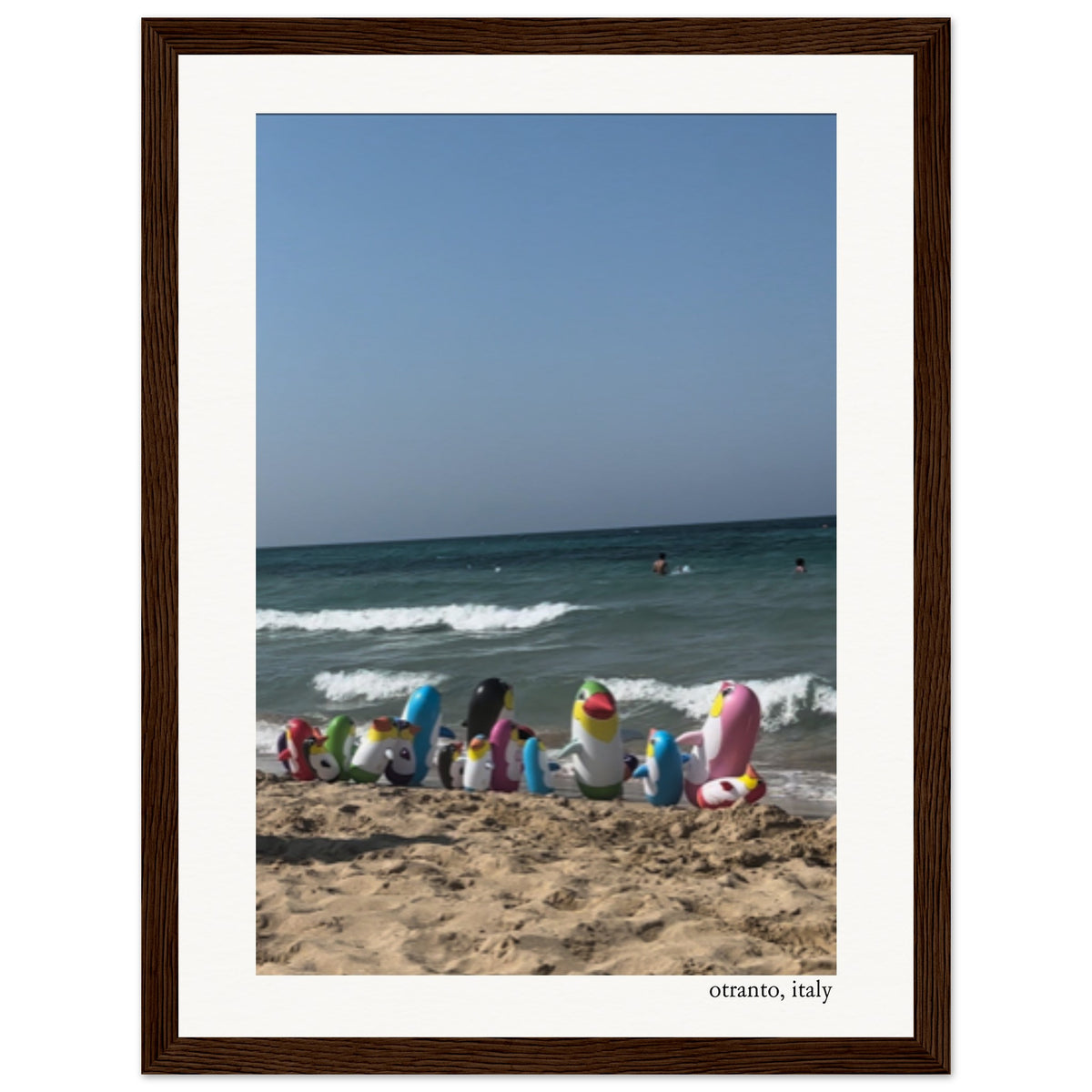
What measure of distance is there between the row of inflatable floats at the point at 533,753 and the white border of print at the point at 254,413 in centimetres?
164

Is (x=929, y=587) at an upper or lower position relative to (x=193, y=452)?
lower

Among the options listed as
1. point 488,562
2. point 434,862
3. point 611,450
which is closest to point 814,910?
point 434,862

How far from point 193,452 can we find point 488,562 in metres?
7.73

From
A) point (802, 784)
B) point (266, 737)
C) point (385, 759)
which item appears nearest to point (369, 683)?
point (385, 759)

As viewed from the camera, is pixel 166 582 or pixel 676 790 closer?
pixel 166 582

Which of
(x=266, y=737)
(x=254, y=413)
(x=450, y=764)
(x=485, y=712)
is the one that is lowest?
(x=450, y=764)

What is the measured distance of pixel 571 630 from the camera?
1143 centimetres

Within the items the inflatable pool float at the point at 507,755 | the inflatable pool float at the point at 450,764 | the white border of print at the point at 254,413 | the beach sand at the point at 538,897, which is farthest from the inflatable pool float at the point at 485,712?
the white border of print at the point at 254,413

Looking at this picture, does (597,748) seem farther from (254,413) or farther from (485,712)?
(254,413)

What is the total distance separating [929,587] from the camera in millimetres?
2699

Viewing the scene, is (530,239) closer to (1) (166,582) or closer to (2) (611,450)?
(2) (611,450)

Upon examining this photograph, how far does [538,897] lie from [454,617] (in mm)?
8978

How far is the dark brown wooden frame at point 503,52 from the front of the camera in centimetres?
266

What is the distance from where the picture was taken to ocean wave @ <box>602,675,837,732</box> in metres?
3.08
